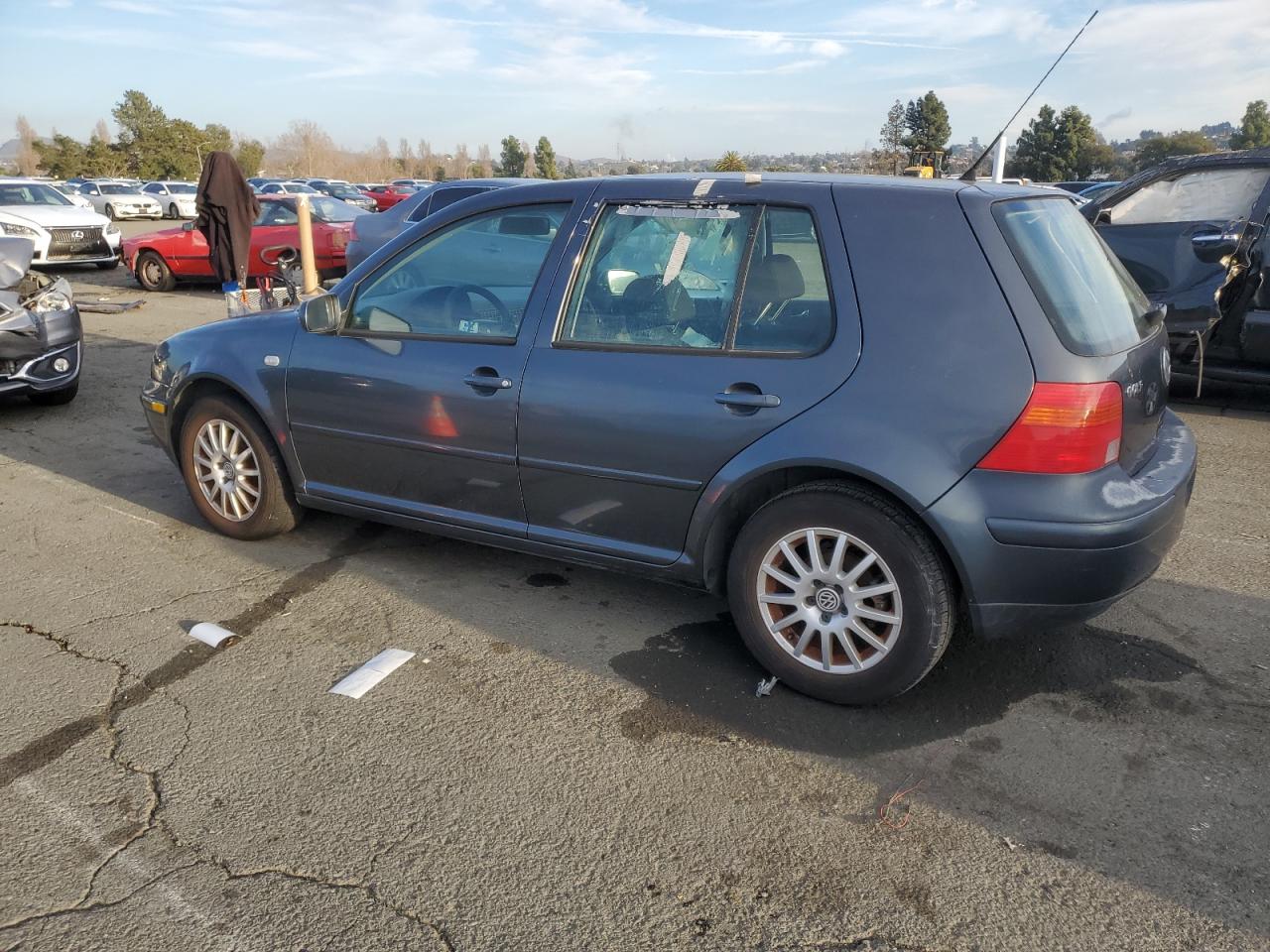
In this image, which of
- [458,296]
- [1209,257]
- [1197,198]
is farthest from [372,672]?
[1197,198]

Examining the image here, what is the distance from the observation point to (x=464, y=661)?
3547mm

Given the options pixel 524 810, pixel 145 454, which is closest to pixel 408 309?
pixel 524 810

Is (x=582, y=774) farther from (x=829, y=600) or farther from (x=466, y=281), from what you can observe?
(x=466, y=281)

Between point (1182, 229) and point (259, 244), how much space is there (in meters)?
11.9

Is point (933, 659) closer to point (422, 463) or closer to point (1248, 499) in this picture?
point (422, 463)

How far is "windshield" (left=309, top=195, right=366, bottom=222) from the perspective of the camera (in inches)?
553

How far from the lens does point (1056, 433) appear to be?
9.32ft

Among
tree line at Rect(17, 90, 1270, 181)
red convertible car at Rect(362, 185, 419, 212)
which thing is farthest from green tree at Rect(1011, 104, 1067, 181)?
red convertible car at Rect(362, 185, 419, 212)

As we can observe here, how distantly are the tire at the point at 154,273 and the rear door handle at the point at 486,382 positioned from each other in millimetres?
12550

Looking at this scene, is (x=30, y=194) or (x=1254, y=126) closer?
(x=30, y=194)

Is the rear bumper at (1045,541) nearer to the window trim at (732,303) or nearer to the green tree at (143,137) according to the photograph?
the window trim at (732,303)

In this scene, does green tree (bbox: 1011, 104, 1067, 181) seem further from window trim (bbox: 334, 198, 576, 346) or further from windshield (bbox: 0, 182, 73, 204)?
window trim (bbox: 334, 198, 576, 346)

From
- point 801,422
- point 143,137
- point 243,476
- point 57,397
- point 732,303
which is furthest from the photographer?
point 143,137

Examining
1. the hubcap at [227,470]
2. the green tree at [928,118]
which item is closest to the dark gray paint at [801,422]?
the hubcap at [227,470]
